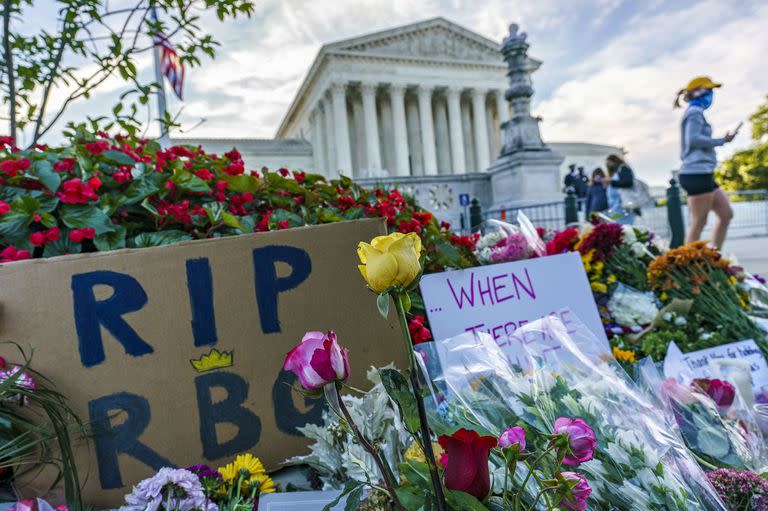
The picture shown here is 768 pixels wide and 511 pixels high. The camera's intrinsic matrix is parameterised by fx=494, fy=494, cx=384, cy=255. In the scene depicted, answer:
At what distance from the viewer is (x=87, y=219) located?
143 cm

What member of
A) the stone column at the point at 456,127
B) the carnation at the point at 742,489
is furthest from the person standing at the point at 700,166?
the stone column at the point at 456,127

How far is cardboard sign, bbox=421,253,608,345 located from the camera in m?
1.50

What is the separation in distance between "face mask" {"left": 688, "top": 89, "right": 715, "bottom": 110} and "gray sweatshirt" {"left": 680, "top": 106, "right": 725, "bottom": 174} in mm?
30

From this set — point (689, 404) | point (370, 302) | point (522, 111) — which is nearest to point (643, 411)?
point (689, 404)

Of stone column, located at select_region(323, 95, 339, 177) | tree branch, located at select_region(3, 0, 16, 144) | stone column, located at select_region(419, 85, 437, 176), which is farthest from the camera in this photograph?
stone column, located at select_region(419, 85, 437, 176)

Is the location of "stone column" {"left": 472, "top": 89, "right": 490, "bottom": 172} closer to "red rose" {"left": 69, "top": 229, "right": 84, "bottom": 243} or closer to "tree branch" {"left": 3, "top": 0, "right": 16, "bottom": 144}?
"tree branch" {"left": 3, "top": 0, "right": 16, "bottom": 144}

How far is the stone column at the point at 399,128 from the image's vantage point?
30.1 metres

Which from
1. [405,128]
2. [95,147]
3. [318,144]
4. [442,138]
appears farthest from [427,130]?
[95,147]

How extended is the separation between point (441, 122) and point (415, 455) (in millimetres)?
34189

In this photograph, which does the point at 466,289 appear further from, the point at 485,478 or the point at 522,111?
the point at 522,111

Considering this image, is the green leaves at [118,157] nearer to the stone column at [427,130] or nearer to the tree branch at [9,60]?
the tree branch at [9,60]

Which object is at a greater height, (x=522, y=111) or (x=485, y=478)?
(x=522, y=111)

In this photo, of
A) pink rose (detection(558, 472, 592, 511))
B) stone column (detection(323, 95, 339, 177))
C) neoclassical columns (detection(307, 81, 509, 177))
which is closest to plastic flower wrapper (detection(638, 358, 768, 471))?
pink rose (detection(558, 472, 592, 511))

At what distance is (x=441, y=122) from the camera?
110 feet
